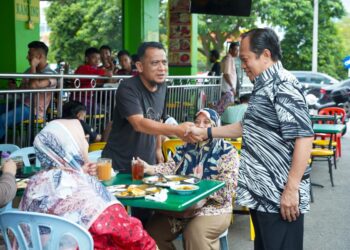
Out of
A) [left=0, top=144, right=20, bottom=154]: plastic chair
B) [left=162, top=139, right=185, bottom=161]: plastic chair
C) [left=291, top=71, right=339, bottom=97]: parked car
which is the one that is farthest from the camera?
[left=291, top=71, right=339, bottom=97]: parked car

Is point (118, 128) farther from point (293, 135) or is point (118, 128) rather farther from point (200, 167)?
point (293, 135)

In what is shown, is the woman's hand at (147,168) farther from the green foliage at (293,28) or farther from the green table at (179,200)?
the green foliage at (293,28)

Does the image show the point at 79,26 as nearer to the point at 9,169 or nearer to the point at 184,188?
the point at 184,188

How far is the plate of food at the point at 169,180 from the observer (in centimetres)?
390

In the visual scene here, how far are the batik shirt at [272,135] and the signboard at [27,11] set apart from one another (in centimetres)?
837

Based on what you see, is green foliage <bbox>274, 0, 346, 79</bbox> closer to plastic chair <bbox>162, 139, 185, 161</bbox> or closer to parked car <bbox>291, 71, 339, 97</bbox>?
parked car <bbox>291, 71, 339, 97</bbox>

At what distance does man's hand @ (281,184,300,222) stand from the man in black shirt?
56.4 inches

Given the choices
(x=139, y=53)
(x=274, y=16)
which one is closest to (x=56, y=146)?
(x=139, y=53)

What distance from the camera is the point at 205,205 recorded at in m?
4.14

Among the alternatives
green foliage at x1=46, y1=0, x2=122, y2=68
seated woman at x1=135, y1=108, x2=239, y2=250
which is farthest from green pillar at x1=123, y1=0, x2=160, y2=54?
green foliage at x1=46, y1=0, x2=122, y2=68

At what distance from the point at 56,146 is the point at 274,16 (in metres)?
27.0

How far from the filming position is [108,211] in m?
2.77

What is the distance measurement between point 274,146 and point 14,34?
841cm

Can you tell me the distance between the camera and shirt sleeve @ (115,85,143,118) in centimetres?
426
